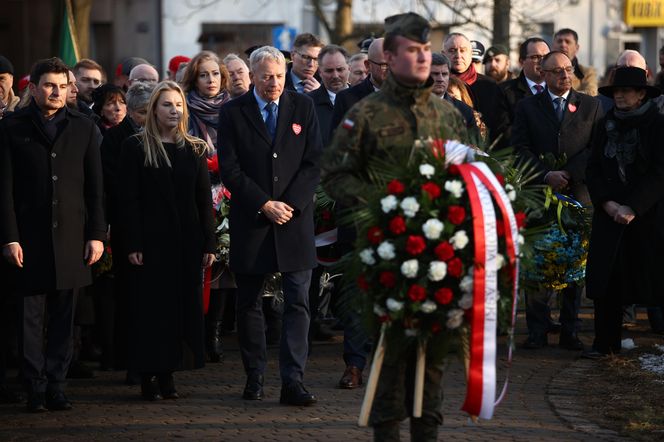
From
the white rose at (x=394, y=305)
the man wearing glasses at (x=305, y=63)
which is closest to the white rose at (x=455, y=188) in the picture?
the white rose at (x=394, y=305)

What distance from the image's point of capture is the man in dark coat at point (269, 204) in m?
8.78

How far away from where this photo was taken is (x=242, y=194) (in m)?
8.73

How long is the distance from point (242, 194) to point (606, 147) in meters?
3.22

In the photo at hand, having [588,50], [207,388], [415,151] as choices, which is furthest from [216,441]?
[588,50]

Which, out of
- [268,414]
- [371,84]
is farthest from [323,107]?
[268,414]

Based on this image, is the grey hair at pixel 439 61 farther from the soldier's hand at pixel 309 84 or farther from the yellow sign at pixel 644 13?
the yellow sign at pixel 644 13

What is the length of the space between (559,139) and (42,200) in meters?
4.59

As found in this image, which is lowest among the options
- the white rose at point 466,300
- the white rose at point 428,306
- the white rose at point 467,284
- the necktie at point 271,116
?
the white rose at point 428,306

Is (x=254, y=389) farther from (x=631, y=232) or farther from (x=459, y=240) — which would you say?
(x=631, y=232)

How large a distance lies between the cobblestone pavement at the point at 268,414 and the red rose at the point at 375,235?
6.14ft

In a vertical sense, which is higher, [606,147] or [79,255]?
[606,147]

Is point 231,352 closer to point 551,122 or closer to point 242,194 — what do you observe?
point 242,194

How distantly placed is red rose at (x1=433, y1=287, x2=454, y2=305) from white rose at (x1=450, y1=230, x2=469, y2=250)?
21 cm

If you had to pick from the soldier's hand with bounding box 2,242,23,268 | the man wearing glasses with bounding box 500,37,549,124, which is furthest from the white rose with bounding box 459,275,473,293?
the man wearing glasses with bounding box 500,37,549,124
